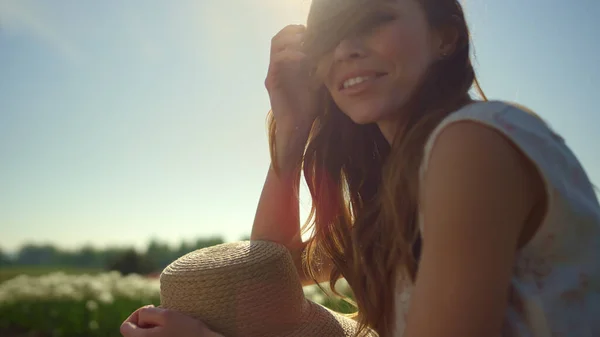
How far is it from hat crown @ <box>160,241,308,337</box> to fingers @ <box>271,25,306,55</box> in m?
1.05

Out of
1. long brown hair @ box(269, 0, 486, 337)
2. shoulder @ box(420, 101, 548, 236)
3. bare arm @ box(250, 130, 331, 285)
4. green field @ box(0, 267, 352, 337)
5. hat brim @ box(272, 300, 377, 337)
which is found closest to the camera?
shoulder @ box(420, 101, 548, 236)

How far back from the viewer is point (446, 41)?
1944mm

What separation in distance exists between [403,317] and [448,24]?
117 centimetres

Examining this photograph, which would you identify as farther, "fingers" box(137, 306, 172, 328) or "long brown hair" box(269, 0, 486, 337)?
"fingers" box(137, 306, 172, 328)

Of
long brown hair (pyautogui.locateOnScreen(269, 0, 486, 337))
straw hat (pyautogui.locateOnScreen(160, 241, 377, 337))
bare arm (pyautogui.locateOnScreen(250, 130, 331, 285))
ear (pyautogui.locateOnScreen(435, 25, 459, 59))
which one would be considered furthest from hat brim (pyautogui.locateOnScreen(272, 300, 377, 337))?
ear (pyautogui.locateOnScreen(435, 25, 459, 59))

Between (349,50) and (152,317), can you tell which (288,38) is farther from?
(152,317)

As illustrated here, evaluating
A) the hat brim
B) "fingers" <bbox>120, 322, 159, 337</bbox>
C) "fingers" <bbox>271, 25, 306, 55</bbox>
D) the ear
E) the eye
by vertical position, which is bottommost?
the hat brim

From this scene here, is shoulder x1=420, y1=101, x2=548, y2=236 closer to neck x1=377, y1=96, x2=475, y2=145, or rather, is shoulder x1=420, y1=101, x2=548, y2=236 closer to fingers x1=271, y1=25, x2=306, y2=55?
neck x1=377, y1=96, x2=475, y2=145

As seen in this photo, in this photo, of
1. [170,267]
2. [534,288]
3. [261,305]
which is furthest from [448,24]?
[170,267]

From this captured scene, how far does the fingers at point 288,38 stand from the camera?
2.43 meters

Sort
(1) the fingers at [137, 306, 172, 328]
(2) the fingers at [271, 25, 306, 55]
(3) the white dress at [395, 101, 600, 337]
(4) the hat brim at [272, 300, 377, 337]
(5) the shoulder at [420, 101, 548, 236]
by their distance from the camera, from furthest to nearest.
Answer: (2) the fingers at [271, 25, 306, 55]
(4) the hat brim at [272, 300, 377, 337]
(1) the fingers at [137, 306, 172, 328]
(3) the white dress at [395, 101, 600, 337]
(5) the shoulder at [420, 101, 548, 236]

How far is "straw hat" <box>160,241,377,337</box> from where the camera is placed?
1.95 metres

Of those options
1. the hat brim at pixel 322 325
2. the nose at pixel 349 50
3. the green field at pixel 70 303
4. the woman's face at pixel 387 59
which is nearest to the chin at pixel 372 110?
the woman's face at pixel 387 59

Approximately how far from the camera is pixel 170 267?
2.12 metres
